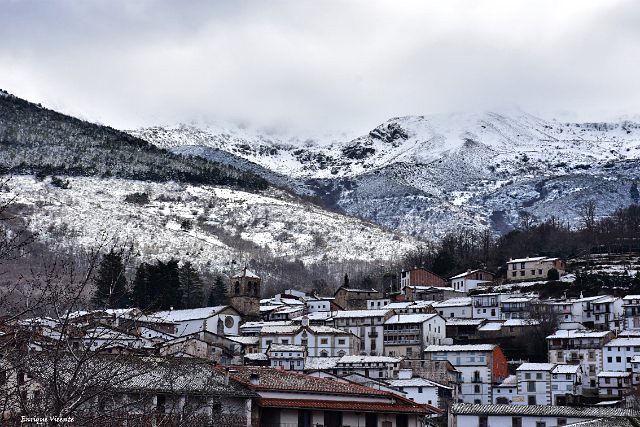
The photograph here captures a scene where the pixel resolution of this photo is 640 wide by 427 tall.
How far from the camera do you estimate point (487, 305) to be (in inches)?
4277

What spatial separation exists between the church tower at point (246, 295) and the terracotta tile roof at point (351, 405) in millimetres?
73990

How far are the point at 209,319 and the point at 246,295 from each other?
13.6 m

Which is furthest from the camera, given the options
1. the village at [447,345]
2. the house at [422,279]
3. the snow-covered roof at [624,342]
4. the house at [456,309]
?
the house at [422,279]

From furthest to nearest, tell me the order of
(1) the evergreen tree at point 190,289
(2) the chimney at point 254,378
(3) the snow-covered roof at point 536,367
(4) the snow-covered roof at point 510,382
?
(1) the evergreen tree at point 190,289
(4) the snow-covered roof at point 510,382
(3) the snow-covered roof at point 536,367
(2) the chimney at point 254,378

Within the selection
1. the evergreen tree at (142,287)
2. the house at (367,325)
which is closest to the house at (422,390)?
the house at (367,325)

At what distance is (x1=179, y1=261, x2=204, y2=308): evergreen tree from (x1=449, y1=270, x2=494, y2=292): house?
2943cm

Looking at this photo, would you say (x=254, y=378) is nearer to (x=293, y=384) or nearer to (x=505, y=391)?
(x=293, y=384)

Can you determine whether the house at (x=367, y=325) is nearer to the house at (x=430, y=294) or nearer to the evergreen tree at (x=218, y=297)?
the house at (x=430, y=294)

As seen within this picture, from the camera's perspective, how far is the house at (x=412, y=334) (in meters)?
97.2

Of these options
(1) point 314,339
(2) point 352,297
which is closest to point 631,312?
(1) point 314,339

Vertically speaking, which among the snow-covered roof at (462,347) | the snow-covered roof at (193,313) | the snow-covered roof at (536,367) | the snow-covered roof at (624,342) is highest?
the snow-covered roof at (193,313)

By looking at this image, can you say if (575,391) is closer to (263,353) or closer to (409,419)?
(263,353)

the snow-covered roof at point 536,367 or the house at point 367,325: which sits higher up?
the house at point 367,325

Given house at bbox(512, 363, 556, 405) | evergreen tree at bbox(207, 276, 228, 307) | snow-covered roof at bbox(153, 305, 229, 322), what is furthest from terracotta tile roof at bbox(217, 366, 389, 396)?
evergreen tree at bbox(207, 276, 228, 307)
